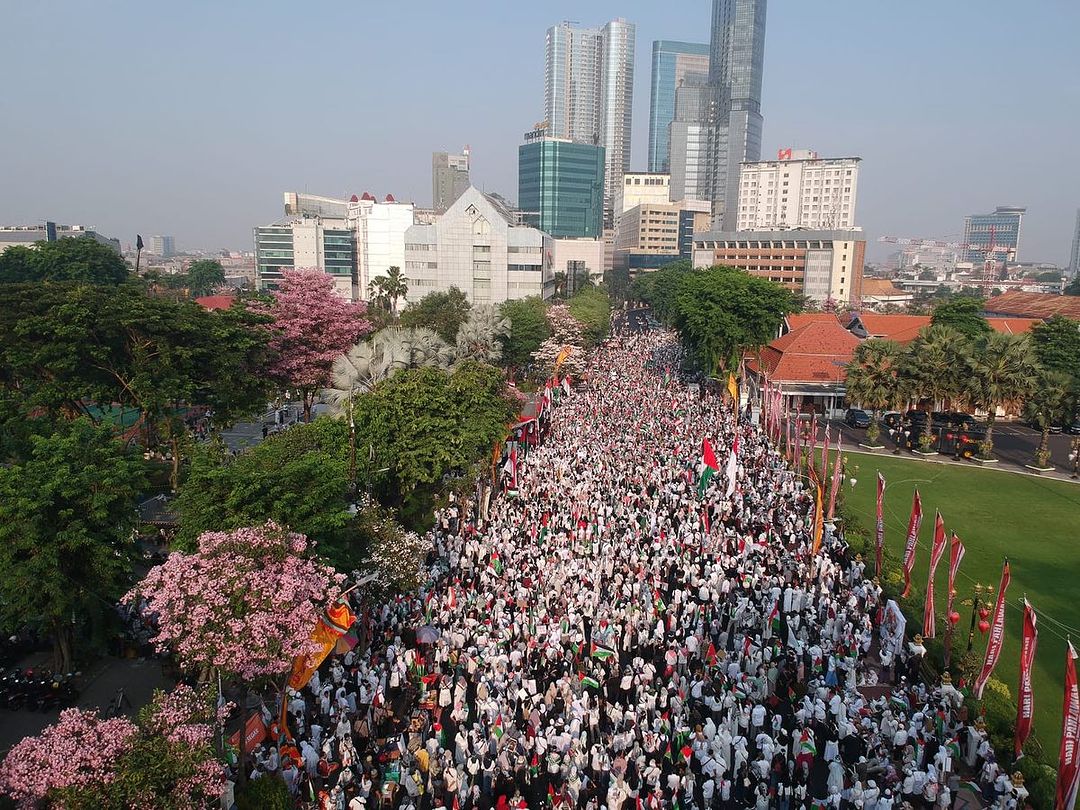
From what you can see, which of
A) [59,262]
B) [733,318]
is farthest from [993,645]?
[59,262]

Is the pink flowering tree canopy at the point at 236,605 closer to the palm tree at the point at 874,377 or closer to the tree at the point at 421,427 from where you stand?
the tree at the point at 421,427

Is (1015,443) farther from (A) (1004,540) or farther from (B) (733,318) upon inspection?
(A) (1004,540)

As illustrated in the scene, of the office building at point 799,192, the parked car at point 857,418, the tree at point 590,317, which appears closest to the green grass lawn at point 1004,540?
the parked car at point 857,418

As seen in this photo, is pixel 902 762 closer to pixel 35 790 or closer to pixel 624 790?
pixel 624 790

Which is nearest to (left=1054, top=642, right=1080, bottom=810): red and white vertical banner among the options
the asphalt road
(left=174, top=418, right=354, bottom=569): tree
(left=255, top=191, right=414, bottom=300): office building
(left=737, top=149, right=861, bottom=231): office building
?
(left=174, top=418, right=354, bottom=569): tree

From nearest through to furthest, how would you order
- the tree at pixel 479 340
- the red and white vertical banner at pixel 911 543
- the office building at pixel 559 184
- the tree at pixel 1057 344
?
the red and white vertical banner at pixel 911 543 → the tree at pixel 479 340 → the tree at pixel 1057 344 → the office building at pixel 559 184

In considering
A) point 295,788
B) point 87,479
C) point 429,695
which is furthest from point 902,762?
point 87,479

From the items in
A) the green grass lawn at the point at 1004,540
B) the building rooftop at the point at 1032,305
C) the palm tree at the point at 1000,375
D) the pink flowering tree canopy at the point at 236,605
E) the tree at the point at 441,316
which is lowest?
the green grass lawn at the point at 1004,540
